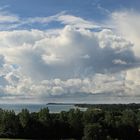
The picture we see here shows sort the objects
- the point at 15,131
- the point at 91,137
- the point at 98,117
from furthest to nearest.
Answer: the point at 98,117 → the point at 15,131 → the point at 91,137

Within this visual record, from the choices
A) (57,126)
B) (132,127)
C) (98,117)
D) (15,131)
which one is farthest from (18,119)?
(132,127)

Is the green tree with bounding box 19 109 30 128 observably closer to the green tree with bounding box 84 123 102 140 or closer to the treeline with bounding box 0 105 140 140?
the treeline with bounding box 0 105 140 140

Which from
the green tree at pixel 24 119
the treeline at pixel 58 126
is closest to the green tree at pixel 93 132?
the treeline at pixel 58 126

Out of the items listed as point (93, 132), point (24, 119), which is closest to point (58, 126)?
point (24, 119)

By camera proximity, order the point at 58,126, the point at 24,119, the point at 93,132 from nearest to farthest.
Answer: the point at 93,132 < the point at 24,119 < the point at 58,126

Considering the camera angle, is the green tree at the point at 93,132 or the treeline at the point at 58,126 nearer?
the green tree at the point at 93,132

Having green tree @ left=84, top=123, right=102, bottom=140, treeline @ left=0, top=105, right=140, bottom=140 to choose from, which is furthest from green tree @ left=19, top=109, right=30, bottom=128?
green tree @ left=84, top=123, right=102, bottom=140

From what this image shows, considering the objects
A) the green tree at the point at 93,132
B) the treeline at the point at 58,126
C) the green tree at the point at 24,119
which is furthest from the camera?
the green tree at the point at 24,119

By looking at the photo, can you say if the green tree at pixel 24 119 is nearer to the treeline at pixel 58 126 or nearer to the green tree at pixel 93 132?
the treeline at pixel 58 126

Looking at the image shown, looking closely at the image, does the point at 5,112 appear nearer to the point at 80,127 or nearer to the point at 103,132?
the point at 80,127

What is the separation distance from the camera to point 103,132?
5098 inches

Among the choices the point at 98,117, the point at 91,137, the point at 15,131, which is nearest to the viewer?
the point at 91,137

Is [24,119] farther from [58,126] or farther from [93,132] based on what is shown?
[93,132]

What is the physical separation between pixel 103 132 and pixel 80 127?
14.5m
